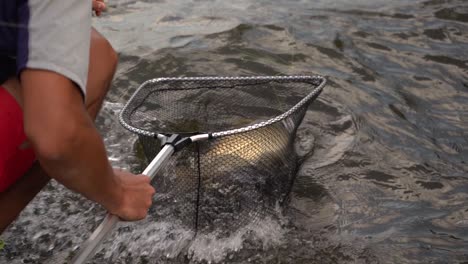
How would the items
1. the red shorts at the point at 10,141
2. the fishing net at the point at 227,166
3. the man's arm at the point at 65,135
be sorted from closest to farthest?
the man's arm at the point at 65,135
the red shorts at the point at 10,141
the fishing net at the point at 227,166

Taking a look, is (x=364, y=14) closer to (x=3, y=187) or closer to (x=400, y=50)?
(x=400, y=50)

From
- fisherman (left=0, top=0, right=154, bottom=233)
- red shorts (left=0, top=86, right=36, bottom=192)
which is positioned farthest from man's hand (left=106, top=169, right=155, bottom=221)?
red shorts (left=0, top=86, right=36, bottom=192)

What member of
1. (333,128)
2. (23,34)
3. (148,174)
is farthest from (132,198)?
(333,128)

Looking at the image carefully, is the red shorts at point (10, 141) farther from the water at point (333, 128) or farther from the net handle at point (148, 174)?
the water at point (333, 128)

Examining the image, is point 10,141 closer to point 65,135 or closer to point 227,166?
point 65,135

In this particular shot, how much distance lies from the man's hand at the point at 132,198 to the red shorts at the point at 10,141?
0.36m

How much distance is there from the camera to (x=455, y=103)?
4.43 metres

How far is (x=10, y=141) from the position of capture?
2.16 meters

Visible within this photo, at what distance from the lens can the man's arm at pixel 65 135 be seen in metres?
1.78

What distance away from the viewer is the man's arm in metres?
1.78

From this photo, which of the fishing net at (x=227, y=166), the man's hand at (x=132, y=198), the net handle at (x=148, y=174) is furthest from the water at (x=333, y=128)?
the man's hand at (x=132, y=198)

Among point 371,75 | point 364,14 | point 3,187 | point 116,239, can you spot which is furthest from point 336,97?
point 3,187

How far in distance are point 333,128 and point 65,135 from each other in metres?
2.70

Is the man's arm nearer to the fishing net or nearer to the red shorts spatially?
the red shorts
